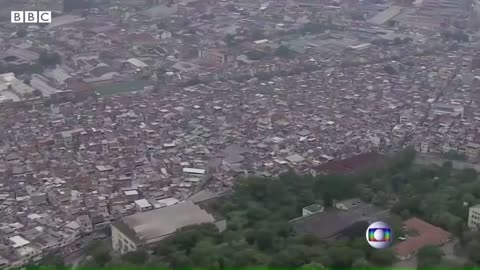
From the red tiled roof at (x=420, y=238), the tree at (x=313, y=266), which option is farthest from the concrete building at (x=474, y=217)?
the tree at (x=313, y=266)

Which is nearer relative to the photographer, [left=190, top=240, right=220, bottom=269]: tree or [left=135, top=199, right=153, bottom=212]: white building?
[left=190, top=240, right=220, bottom=269]: tree

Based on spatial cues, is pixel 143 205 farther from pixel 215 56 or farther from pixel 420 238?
pixel 215 56

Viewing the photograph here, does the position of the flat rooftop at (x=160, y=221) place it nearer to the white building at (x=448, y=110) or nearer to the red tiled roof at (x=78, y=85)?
the white building at (x=448, y=110)

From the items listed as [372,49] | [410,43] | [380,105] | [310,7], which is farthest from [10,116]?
[310,7]

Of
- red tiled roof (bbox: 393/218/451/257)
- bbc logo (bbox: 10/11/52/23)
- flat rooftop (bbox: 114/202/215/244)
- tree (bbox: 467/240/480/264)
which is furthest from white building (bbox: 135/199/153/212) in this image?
bbc logo (bbox: 10/11/52/23)

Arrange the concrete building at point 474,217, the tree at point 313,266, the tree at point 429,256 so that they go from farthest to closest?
the concrete building at point 474,217 → the tree at point 429,256 → the tree at point 313,266

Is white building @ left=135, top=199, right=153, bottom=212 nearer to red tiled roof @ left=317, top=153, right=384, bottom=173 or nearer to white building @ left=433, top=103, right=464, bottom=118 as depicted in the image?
red tiled roof @ left=317, top=153, right=384, bottom=173

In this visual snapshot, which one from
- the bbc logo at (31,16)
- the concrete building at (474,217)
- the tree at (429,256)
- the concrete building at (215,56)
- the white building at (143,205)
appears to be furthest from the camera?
the bbc logo at (31,16)

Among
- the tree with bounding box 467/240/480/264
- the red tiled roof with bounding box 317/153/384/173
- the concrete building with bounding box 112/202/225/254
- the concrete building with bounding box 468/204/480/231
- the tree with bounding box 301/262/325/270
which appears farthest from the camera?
the red tiled roof with bounding box 317/153/384/173

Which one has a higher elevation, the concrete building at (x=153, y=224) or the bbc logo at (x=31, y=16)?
the bbc logo at (x=31, y=16)
